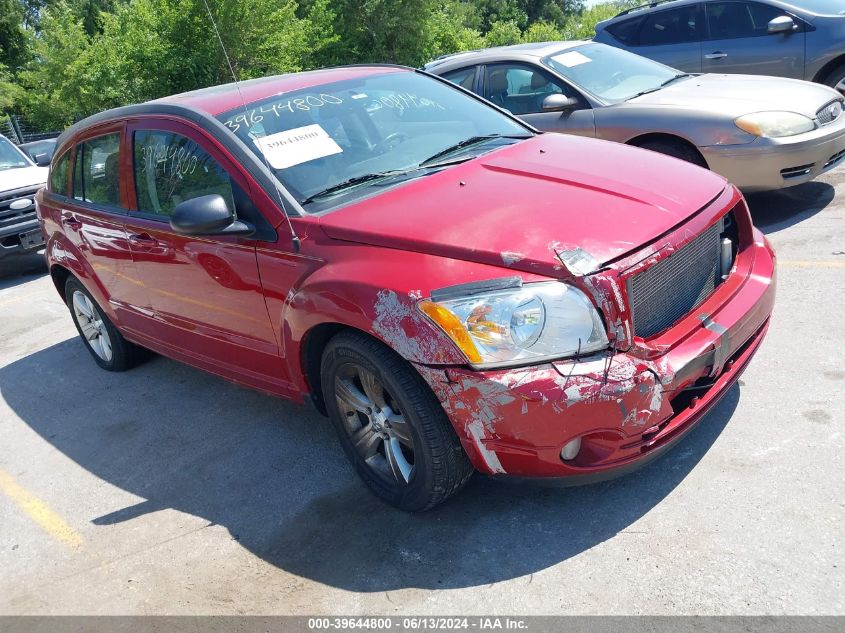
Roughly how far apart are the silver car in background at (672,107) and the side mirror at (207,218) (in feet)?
12.5

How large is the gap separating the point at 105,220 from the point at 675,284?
334 cm

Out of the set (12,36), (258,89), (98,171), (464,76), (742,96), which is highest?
(12,36)

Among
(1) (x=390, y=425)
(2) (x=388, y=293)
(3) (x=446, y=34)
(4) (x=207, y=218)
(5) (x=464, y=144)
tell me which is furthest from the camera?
(3) (x=446, y=34)

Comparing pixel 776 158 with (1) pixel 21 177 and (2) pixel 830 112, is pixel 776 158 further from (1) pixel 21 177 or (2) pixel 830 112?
(1) pixel 21 177

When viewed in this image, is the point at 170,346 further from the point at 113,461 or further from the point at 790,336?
the point at 790,336

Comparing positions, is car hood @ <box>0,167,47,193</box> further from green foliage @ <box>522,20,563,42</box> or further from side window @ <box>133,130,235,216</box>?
green foliage @ <box>522,20,563,42</box>

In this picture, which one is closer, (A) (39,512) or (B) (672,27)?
(A) (39,512)

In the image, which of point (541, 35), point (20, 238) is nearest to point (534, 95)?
point (20, 238)

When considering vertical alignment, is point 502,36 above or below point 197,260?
below

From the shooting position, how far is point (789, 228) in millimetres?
6070

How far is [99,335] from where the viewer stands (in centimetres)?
575

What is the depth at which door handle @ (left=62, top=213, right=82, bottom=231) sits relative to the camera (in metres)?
5.09

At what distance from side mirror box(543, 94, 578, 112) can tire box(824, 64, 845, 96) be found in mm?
3729

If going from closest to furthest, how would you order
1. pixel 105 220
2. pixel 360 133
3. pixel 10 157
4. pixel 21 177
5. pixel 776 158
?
pixel 360 133 → pixel 105 220 → pixel 776 158 → pixel 21 177 → pixel 10 157
